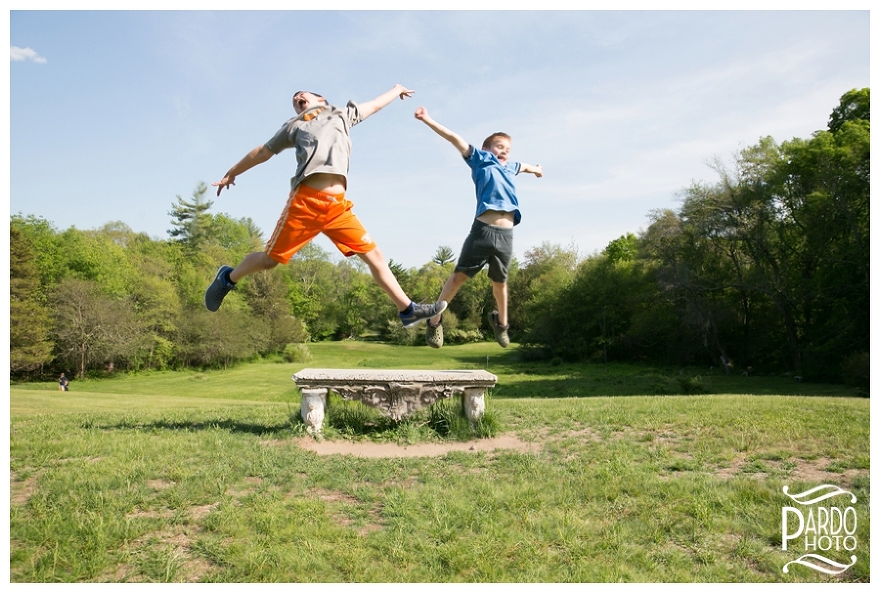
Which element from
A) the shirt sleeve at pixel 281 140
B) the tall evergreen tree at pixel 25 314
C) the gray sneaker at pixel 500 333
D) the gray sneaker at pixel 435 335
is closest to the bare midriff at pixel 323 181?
the shirt sleeve at pixel 281 140

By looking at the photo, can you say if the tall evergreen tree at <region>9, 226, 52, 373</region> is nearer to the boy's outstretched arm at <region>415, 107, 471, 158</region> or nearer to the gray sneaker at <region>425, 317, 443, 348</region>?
the gray sneaker at <region>425, 317, 443, 348</region>

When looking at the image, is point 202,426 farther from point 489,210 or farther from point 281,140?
point 489,210

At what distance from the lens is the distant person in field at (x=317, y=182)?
3537mm

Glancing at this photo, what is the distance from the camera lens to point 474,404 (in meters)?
7.46

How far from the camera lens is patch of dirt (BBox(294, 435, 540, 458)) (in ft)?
21.5

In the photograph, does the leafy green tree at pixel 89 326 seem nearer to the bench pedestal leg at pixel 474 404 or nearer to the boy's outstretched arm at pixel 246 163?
the bench pedestal leg at pixel 474 404

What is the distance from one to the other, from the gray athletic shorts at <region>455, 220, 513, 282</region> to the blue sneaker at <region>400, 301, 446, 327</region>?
0.30 meters


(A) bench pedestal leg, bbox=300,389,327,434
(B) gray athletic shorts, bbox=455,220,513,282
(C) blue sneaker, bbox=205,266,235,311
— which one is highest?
(B) gray athletic shorts, bbox=455,220,513,282

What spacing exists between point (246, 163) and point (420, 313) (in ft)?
5.05

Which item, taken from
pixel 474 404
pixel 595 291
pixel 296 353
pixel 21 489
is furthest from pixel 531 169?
pixel 595 291

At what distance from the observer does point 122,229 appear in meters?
39.4

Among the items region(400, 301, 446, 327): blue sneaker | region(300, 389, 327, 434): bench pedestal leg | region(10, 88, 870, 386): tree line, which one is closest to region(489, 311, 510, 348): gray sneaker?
region(400, 301, 446, 327): blue sneaker

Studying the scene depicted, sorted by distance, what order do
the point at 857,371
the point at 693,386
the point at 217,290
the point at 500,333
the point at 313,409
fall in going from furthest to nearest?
the point at 693,386
the point at 857,371
the point at 313,409
the point at 500,333
the point at 217,290
